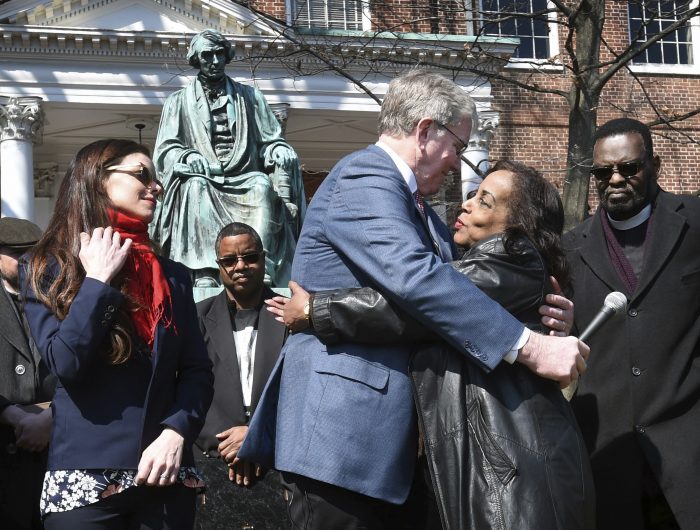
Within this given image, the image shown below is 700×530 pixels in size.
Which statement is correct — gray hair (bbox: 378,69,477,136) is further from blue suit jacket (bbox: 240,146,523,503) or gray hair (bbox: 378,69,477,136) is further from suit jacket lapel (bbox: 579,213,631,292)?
suit jacket lapel (bbox: 579,213,631,292)

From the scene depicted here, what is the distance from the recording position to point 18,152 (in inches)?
856

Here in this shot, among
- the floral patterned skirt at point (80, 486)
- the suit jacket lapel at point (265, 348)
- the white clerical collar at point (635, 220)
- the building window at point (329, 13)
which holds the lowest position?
the floral patterned skirt at point (80, 486)

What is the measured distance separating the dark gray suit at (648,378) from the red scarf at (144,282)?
1.74m

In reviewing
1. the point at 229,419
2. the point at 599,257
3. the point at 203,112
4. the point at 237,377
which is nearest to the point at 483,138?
the point at 203,112

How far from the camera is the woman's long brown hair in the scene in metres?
3.55

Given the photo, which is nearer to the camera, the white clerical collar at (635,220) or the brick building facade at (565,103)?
the white clerical collar at (635,220)

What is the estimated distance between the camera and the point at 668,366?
175 inches

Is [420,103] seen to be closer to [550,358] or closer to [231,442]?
[550,358]

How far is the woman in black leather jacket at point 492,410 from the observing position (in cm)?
324

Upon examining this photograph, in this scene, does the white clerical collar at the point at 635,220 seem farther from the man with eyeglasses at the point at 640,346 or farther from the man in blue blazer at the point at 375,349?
the man in blue blazer at the point at 375,349

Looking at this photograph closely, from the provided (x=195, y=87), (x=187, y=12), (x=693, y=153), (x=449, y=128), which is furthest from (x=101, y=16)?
(x=449, y=128)

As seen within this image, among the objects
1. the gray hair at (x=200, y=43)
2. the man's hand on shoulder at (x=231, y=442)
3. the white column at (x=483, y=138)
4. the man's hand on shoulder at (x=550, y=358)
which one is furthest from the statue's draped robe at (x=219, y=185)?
the white column at (x=483, y=138)

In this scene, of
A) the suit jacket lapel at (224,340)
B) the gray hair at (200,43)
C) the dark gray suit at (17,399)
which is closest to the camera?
the dark gray suit at (17,399)

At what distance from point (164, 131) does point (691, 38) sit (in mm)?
20923
